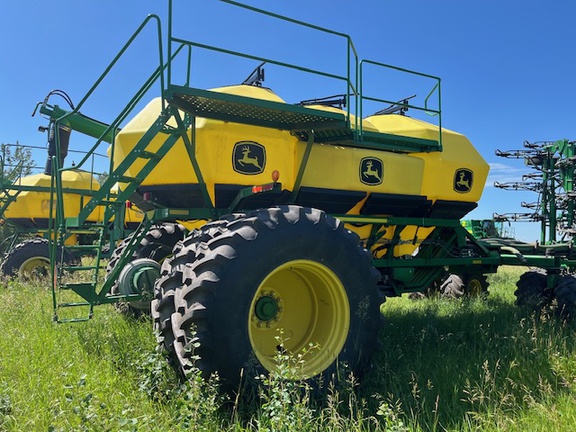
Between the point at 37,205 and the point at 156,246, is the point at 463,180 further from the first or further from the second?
the point at 37,205

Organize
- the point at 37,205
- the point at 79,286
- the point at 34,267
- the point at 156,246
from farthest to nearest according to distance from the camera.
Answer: the point at 37,205
the point at 34,267
the point at 156,246
the point at 79,286

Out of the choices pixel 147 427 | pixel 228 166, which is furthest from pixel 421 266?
pixel 147 427

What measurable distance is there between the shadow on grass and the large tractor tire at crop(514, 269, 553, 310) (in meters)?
0.93

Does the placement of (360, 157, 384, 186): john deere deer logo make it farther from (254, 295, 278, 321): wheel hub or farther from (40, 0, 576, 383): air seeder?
(254, 295, 278, 321): wheel hub

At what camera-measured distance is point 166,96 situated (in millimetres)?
4023

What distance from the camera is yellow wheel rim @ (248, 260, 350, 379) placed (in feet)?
12.7

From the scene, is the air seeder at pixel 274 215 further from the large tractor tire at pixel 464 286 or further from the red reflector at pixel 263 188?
Result: the large tractor tire at pixel 464 286

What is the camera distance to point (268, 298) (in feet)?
12.9

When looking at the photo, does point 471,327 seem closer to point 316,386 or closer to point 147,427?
point 316,386

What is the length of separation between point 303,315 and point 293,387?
978 millimetres

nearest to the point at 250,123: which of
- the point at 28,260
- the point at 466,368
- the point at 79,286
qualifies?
the point at 79,286

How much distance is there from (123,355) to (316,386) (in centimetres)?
195

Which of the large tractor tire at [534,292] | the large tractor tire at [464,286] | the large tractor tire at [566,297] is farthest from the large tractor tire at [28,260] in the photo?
the large tractor tire at [566,297]

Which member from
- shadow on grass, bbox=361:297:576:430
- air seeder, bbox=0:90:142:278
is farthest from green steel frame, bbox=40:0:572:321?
air seeder, bbox=0:90:142:278
